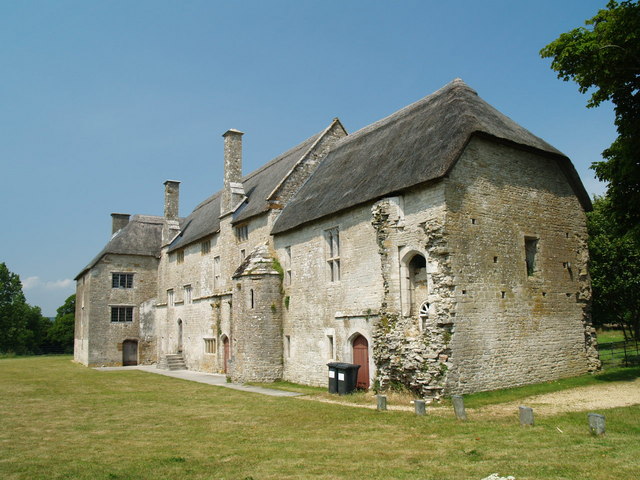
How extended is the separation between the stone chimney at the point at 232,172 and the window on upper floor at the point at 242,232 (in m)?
1.45

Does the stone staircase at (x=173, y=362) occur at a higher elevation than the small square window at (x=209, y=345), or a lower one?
lower

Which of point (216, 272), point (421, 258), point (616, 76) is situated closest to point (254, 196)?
point (216, 272)

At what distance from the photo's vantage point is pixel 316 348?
2180 cm

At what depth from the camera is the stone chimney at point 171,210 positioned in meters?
40.5

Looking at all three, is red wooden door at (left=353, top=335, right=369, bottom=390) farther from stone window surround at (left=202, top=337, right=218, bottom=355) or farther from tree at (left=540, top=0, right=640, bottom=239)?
stone window surround at (left=202, top=337, right=218, bottom=355)

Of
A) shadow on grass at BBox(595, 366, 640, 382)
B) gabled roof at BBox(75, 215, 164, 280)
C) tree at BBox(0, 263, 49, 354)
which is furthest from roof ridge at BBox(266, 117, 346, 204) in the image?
tree at BBox(0, 263, 49, 354)

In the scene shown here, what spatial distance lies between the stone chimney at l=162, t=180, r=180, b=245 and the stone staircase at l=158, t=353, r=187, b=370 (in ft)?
30.1

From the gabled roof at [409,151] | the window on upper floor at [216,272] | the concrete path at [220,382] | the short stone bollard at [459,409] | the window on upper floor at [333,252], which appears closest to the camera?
the short stone bollard at [459,409]

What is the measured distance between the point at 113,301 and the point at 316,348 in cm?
2507

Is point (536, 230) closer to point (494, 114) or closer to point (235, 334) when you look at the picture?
→ point (494, 114)

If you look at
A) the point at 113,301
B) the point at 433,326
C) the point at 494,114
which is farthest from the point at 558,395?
the point at 113,301

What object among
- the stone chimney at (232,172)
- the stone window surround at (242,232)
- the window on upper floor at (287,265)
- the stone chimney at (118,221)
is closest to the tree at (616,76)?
the window on upper floor at (287,265)

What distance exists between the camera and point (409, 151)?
19125 millimetres

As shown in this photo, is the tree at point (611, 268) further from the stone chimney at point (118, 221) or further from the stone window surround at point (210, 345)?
the stone chimney at point (118, 221)
